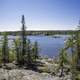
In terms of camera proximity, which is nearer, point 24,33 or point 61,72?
point 61,72

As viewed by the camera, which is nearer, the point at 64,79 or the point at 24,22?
the point at 64,79

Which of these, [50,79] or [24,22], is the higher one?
[24,22]

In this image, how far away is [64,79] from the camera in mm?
49406

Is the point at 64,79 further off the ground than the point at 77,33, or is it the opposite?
the point at 77,33

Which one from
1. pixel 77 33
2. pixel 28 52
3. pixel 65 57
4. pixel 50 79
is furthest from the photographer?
pixel 28 52

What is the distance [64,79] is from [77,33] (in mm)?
11342

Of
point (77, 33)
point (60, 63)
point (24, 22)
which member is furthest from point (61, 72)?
point (24, 22)

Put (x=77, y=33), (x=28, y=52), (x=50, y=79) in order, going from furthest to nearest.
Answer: (x=28, y=52)
(x=77, y=33)
(x=50, y=79)

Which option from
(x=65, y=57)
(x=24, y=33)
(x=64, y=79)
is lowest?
(x=64, y=79)

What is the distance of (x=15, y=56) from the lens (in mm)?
80938

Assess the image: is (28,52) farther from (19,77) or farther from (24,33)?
(19,77)

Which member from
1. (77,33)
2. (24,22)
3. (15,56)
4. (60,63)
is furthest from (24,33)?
(77,33)

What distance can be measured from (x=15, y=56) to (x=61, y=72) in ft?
91.9

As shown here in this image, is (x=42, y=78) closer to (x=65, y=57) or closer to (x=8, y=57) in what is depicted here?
(x=65, y=57)
